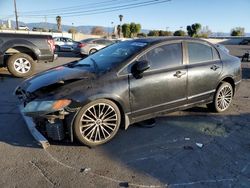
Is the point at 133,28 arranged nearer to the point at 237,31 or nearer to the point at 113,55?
the point at 237,31

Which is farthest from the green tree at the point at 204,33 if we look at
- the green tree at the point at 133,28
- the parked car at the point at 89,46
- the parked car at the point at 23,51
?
the parked car at the point at 23,51

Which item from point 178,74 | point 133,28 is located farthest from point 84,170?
Answer: point 133,28

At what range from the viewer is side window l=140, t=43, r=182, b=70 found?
15.6 ft

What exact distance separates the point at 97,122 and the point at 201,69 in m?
2.30

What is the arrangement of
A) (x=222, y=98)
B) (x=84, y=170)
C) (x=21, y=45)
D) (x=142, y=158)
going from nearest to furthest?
1. (x=84, y=170)
2. (x=142, y=158)
3. (x=222, y=98)
4. (x=21, y=45)

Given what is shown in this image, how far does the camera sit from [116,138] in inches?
179

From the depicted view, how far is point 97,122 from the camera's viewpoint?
4.23m

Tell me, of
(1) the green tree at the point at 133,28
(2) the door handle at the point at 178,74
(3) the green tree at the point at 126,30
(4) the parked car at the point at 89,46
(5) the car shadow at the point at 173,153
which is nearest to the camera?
(5) the car shadow at the point at 173,153

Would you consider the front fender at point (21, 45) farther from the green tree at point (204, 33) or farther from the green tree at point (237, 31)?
the green tree at point (237, 31)

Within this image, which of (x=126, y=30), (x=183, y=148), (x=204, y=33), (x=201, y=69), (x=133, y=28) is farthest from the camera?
(x=204, y=33)

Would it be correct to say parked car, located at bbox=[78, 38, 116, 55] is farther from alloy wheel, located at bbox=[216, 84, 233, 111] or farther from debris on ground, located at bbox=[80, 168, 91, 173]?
debris on ground, located at bbox=[80, 168, 91, 173]

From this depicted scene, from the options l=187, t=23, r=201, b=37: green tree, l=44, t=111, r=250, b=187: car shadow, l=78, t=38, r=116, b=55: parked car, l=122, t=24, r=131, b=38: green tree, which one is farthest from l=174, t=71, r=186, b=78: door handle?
l=187, t=23, r=201, b=37: green tree

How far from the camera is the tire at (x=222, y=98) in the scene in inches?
227

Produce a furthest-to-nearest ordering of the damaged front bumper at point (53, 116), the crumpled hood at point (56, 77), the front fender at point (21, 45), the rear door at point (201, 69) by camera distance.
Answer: the front fender at point (21, 45) < the rear door at point (201, 69) < the crumpled hood at point (56, 77) < the damaged front bumper at point (53, 116)
